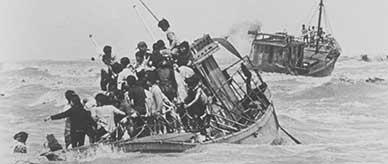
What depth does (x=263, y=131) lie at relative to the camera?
10.0ft

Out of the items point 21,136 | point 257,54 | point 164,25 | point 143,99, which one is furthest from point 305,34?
point 21,136

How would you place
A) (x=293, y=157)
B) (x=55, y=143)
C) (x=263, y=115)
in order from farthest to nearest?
(x=263, y=115), (x=293, y=157), (x=55, y=143)

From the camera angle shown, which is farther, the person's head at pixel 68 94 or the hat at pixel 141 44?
the hat at pixel 141 44

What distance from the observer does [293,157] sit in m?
2.84

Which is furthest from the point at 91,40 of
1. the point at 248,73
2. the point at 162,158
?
the point at 248,73

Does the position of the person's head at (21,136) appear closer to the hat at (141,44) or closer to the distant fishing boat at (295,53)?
the hat at (141,44)

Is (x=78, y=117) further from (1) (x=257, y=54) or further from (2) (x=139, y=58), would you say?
(1) (x=257, y=54)

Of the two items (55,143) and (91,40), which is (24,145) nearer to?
(55,143)

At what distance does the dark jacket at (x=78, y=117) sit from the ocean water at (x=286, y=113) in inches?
1.6

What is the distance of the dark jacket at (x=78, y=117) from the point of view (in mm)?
2672

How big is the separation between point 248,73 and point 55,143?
2.74ft

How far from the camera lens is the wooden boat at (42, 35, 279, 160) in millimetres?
2676

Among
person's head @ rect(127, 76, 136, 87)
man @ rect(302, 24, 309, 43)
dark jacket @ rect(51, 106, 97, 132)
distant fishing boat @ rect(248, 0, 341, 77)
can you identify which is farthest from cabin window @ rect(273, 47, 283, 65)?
dark jacket @ rect(51, 106, 97, 132)

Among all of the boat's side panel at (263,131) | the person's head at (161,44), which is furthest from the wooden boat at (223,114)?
the person's head at (161,44)
